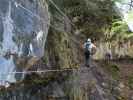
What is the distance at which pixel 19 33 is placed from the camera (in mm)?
7660

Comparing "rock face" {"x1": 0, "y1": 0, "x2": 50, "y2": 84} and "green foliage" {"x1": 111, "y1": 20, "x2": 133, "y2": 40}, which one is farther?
"green foliage" {"x1": 111, "y1": 20, "x2": 133, "y2": 40}

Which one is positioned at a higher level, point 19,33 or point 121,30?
point 121,30

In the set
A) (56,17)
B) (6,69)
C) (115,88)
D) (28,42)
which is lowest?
(115,88)

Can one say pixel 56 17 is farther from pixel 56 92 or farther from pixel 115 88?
pixel 115 88

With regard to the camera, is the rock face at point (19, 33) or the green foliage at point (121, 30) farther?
the green foliage at point (121, 30)

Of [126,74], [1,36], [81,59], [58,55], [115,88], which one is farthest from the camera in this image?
[126,74]

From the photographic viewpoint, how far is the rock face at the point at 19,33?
715 centimetres

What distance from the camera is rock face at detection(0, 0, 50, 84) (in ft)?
23.5

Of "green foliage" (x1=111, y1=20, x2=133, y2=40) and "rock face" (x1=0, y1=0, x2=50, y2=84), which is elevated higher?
"green foliage" (x1=111, y1=20, x2=133, y2=40)

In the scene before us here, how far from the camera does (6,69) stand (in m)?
7.45

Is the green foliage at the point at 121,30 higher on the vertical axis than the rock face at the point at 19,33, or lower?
higher

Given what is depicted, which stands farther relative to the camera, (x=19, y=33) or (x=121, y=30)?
(x=121, y=30)

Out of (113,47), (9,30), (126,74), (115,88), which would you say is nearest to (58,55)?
(9,30)

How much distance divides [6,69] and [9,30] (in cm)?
82
